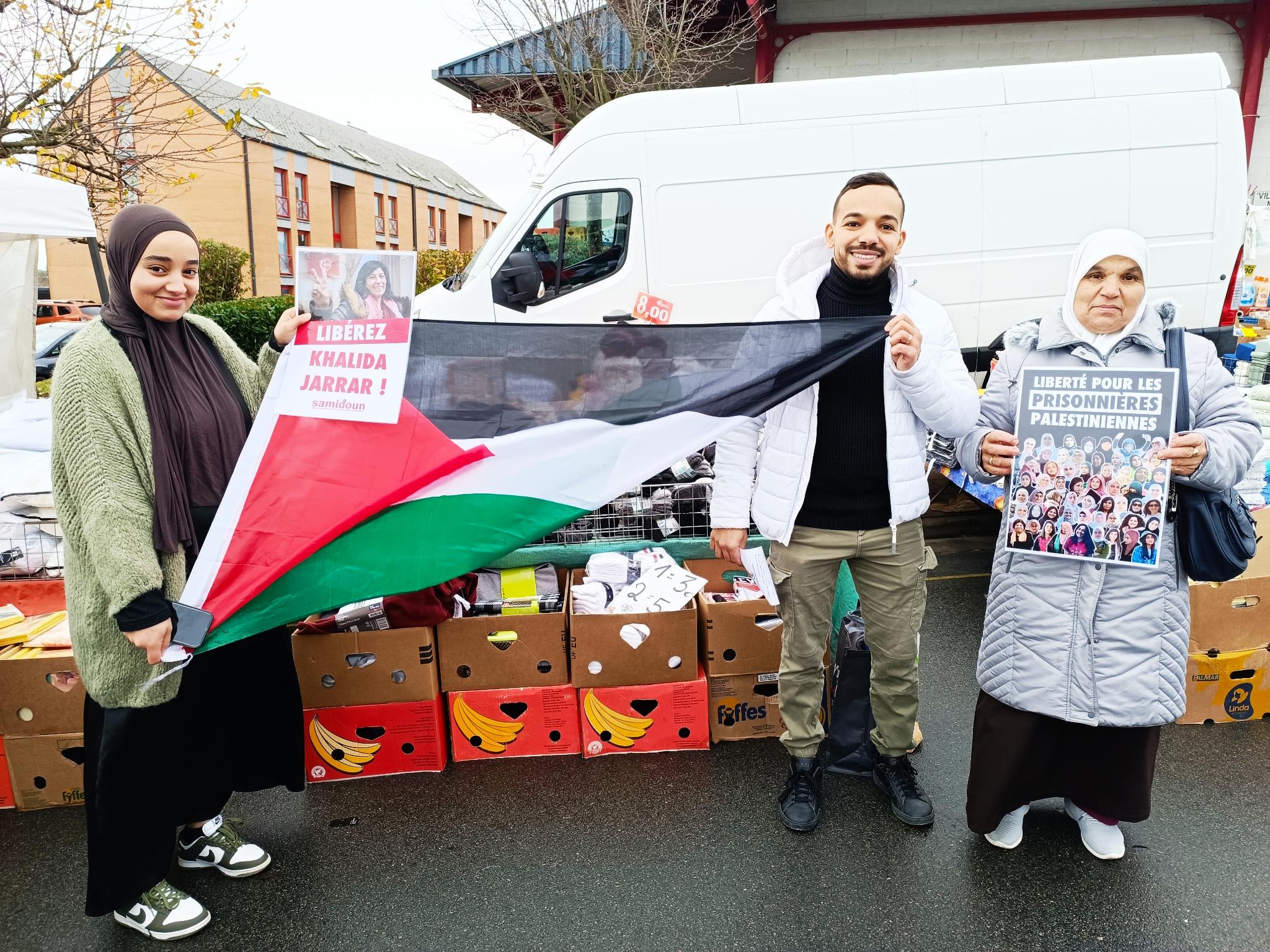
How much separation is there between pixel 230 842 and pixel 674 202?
5845 mm

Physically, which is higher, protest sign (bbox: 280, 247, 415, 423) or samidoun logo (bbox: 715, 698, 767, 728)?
protest sign (bbox: 280, 247, 415, 423)

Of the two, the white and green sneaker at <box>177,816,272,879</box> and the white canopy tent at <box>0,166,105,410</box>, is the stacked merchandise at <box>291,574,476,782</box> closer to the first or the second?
the white and green sneaker at <box>177,816,272,879</box>

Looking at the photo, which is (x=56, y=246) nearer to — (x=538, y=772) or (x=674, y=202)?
(x=674, y=202)

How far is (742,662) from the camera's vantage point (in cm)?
349

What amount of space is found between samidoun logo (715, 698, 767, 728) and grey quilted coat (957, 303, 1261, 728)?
1.13 m

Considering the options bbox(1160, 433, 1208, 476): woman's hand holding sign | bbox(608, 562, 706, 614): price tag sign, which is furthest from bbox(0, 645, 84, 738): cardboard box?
bbox(1160, 433, 1208, 476): woman's hand holding sign

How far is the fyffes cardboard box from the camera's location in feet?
10.9

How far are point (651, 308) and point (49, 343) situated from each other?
1074 centimetres

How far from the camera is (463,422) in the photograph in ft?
9.26

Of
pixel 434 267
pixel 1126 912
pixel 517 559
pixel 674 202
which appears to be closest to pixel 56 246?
pixel 434 267

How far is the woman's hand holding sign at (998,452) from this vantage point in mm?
2547

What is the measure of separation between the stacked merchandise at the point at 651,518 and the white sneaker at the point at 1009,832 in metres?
1.75

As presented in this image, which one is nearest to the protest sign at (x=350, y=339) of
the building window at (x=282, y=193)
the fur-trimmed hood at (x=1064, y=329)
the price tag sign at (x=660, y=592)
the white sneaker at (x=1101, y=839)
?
the price tag sign at (x=660, y=592)

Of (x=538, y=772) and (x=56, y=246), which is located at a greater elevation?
(x=56, y=246)
